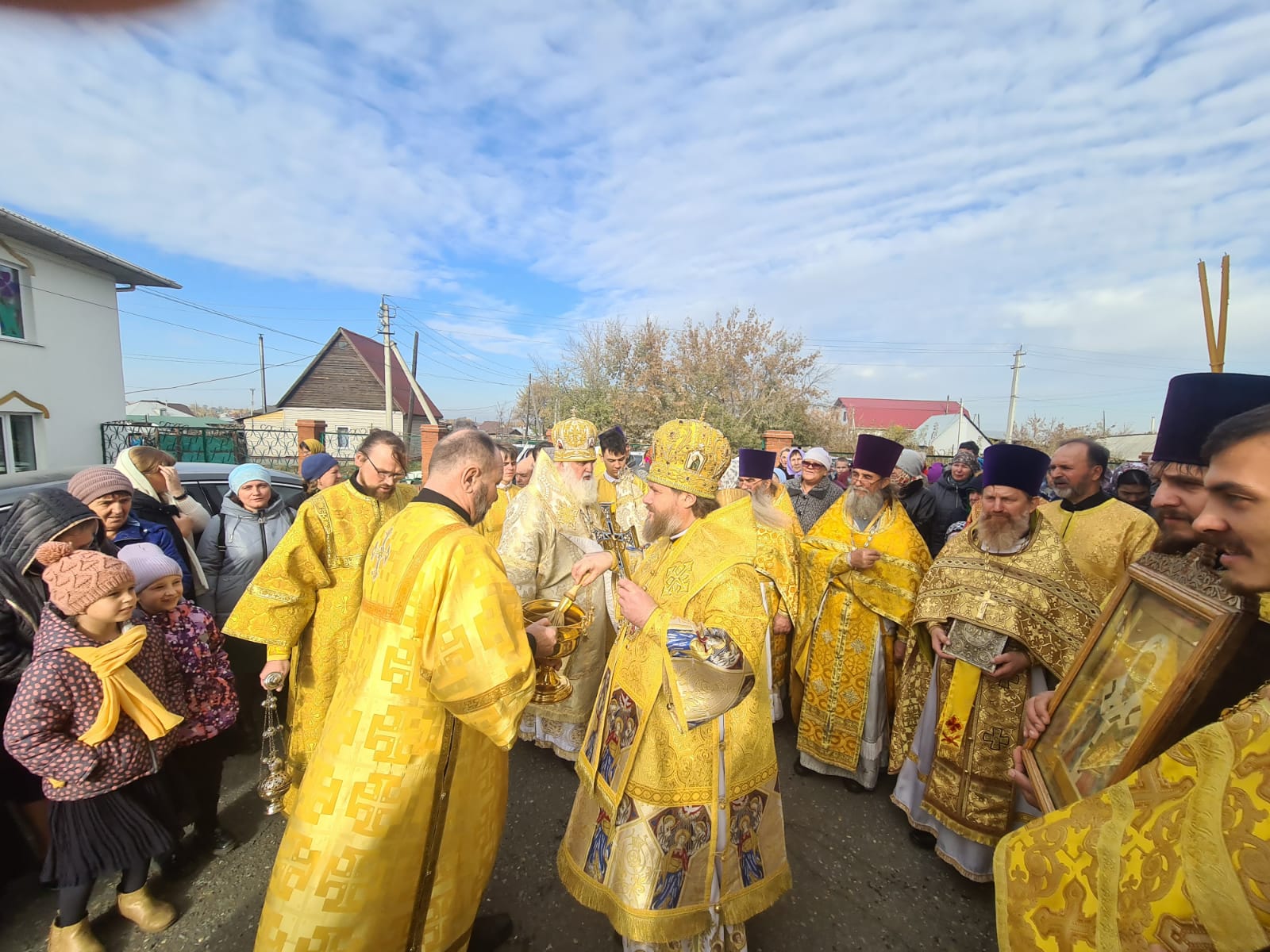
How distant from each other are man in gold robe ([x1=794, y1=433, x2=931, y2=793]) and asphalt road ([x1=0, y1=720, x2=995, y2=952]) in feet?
1.46

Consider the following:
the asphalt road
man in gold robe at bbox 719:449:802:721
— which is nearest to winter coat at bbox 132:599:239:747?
the asphalt road

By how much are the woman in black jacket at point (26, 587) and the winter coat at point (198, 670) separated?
414 mm

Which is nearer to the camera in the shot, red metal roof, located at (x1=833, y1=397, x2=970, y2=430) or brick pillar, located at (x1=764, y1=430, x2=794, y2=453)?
brick pillar, located at (x1=764, y1=430, x2=794, y2=453)

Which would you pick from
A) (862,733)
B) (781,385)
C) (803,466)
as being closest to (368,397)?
(781,385)

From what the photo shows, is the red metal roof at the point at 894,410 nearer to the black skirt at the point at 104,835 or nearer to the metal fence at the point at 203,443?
the metal fence at the point at 203,443

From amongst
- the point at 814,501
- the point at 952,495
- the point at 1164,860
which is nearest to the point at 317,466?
the point at 814,501

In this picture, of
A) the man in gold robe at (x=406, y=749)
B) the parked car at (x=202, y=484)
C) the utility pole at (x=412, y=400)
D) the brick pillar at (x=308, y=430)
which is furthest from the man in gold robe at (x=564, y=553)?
the utility pole at (x=412, y=400)

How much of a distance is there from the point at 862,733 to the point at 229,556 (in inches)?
181

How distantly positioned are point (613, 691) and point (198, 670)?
231 cm

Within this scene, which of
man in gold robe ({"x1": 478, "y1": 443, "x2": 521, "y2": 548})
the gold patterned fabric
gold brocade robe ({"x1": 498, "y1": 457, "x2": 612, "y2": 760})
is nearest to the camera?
the gold patterned fabric

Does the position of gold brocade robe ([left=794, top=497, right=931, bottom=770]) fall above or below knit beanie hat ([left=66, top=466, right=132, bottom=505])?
below

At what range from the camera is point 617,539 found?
354 centimetres

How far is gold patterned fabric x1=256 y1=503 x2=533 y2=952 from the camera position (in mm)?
1837

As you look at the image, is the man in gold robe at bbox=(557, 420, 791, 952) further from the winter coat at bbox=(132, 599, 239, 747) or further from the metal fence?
the metal fence
